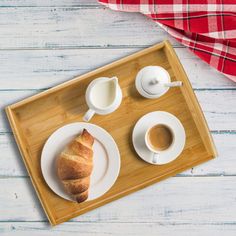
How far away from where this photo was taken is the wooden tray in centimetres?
110

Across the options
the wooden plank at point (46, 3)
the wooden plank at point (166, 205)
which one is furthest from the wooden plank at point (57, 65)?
the wooden plank at point (166, 205)

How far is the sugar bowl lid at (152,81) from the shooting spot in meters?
1.04

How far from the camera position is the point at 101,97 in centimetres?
105

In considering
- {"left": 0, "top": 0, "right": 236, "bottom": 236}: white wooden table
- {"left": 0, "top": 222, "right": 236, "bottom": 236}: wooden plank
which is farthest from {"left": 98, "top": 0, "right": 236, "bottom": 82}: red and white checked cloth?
{"left": 0, "top": 222, "right": 236, "bottom": 236}: wooden plank

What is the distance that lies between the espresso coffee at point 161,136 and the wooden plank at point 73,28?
23cm

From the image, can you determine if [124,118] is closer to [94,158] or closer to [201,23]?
[94,158]

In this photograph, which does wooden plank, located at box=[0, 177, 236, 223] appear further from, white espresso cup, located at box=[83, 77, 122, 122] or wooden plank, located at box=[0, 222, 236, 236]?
white espresso cup, located at box=[83, 77, 122, 122]

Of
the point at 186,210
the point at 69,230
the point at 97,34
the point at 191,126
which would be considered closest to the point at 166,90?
the point at 191,126

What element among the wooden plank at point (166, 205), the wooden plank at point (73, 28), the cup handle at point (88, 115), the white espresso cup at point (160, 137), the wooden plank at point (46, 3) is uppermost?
the wooden plank at point (46, 3)

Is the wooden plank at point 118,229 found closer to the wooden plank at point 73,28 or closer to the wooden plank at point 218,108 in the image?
the wooden plank at point 218,108

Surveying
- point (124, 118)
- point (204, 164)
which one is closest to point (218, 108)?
point (204, 164)

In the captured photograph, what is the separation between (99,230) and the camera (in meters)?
1.16

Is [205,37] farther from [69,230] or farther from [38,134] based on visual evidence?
[69,230]

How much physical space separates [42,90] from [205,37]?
1.48 feet
